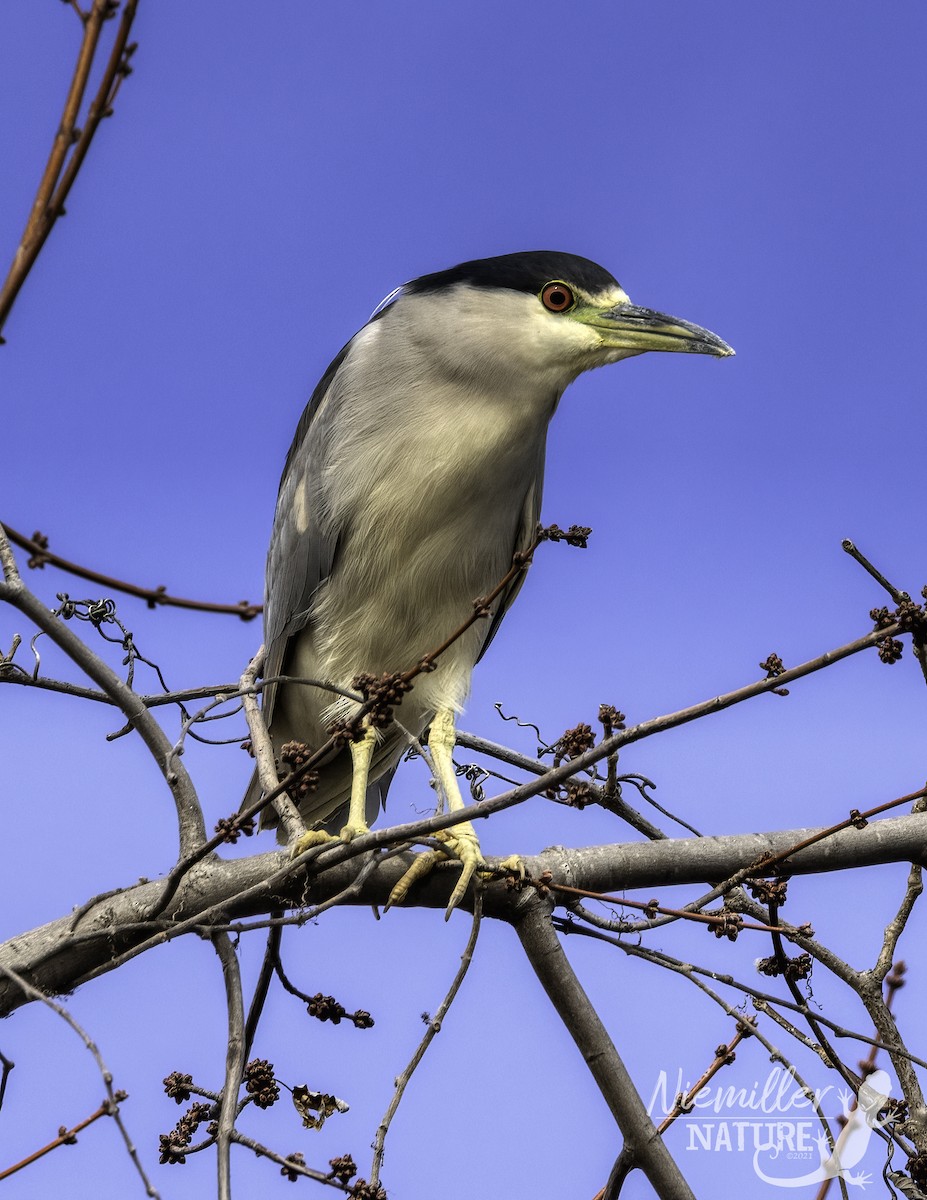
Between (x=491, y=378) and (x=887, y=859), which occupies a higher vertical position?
(x=491, y=378)

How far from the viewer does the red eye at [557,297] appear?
3.38 meters

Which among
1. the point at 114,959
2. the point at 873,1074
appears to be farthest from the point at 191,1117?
the point at 873,1074

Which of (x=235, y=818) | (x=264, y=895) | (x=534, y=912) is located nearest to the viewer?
(x=235, y=818)

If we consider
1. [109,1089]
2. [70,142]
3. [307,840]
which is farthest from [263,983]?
[70,142]

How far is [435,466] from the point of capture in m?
3.33

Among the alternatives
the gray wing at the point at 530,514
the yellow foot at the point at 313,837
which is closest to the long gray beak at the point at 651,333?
the gray wing at the point at 530,514

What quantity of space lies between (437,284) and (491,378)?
41 centimetres

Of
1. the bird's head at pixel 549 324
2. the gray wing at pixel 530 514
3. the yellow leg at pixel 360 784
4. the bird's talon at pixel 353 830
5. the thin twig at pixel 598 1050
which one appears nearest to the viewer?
the thin twig at pixel 598 1050

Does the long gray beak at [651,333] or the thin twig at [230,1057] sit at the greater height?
the long gray beak at [651,333]

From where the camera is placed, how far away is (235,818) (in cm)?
185

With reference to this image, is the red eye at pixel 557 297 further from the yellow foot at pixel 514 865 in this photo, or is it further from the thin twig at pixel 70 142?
the thin twig at pixel 70 142

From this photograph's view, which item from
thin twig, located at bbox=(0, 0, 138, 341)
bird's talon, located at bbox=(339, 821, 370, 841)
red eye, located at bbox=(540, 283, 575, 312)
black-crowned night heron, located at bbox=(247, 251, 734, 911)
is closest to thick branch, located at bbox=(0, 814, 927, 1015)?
bird's talon, located at bbox=(339, 821, 370, 841)

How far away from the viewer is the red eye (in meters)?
3.38

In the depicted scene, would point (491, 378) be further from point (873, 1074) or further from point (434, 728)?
point (873, 1074)
